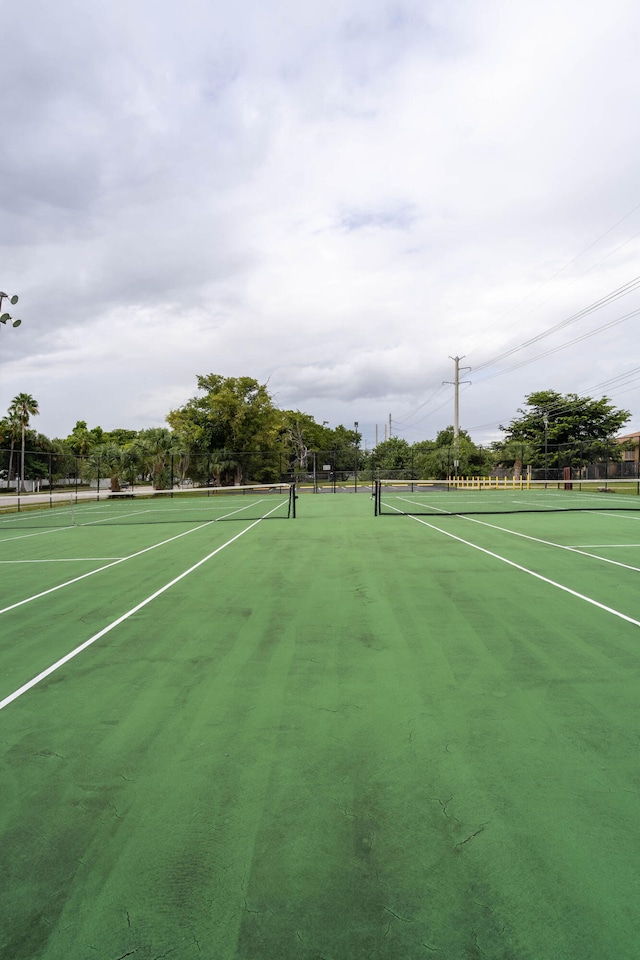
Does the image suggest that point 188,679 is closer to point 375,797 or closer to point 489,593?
point 375,797

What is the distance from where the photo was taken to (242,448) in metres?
46.9

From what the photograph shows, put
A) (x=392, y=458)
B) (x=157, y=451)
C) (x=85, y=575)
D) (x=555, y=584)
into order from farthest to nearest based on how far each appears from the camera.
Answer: (x=392, y=458)
(x=157, y=451)
(x=85, y=575)
(x=555, y=584)

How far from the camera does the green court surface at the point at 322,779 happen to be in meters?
2.24

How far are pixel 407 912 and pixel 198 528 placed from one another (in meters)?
15.5

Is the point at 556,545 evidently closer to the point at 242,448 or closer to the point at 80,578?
the point at 80,578

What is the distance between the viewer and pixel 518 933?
2.18 m

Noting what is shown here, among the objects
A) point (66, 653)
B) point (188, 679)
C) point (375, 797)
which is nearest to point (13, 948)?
point (375, 797)

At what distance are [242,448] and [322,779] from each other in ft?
146

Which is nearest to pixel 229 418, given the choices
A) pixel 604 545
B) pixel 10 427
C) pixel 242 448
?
pixel 242 448

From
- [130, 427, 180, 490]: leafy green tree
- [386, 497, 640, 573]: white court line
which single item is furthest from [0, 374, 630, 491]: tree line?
[386, 497, 640, 573]: white court line

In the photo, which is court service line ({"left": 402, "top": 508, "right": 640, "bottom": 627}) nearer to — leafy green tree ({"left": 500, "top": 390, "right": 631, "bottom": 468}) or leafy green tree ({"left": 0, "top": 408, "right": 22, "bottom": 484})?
leafy green tree ({"left": 500, "top": 390, "right": 631, "bottom": 468})

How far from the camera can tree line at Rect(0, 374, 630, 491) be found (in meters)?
38.5

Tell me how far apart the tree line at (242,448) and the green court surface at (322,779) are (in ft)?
82.2

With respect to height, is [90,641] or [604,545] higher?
[604,545]
